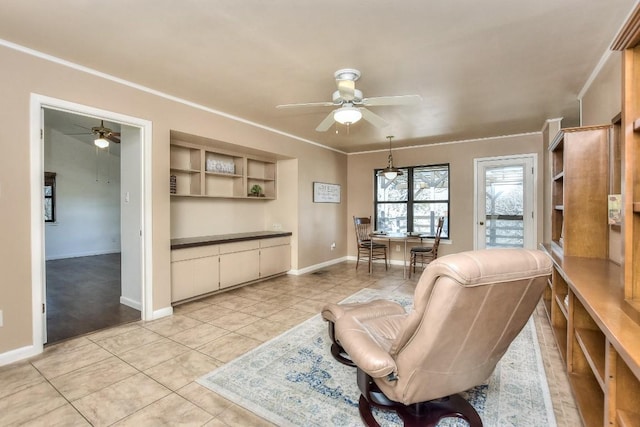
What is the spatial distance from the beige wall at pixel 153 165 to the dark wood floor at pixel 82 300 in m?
0.51

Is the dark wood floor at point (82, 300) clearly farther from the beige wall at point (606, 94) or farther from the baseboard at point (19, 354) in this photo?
the beige wall at point (606, 94)

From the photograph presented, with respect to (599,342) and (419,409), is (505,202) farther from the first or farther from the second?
(419,409)

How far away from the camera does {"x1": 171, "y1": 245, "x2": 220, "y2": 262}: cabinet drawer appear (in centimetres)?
377

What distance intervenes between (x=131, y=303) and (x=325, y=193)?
382 cm

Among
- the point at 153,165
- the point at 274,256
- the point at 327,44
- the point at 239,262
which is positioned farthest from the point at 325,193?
the point at 327,44

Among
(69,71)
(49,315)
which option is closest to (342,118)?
(69,71)

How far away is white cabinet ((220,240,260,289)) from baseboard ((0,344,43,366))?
2042 millimetres

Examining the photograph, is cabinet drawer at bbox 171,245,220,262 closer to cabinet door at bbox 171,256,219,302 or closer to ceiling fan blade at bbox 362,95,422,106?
cabinet door at bbox 171,256,219,302

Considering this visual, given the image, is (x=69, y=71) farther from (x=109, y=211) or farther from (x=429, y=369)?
(x=109, y=211)

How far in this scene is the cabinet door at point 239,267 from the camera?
174 inches

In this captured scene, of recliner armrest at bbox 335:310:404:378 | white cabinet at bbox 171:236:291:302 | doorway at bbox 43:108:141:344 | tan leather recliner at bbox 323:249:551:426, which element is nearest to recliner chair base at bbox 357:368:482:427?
tan leather recliner at bbox 323:249:551:426

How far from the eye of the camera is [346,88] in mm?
2584

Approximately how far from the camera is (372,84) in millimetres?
3111

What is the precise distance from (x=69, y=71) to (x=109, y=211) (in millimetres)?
6797
